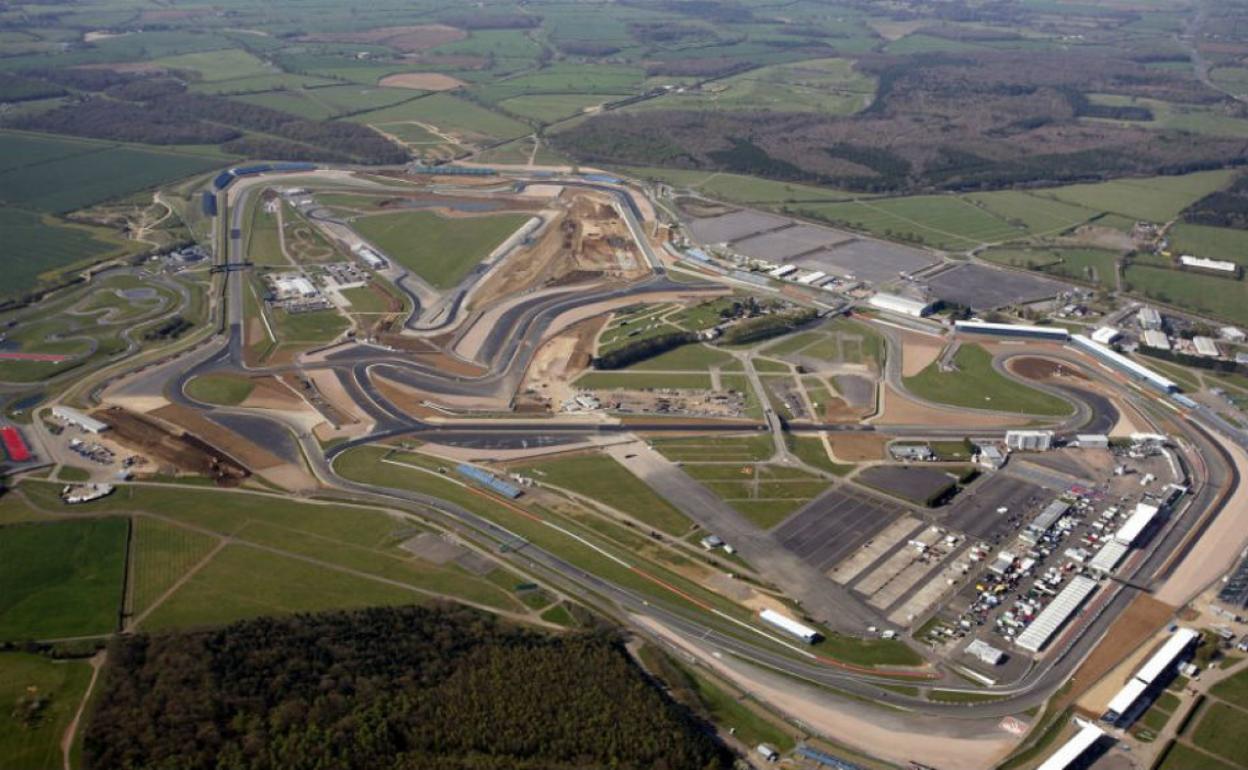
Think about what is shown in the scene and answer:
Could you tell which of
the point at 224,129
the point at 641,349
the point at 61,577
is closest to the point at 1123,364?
the point at 641,349

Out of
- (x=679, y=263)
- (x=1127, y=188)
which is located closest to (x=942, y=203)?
(x=1127, y=188)

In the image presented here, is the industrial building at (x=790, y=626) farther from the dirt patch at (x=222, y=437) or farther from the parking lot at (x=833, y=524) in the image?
the dirt patch at (x=222, y=437)

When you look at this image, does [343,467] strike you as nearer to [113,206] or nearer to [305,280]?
[305,280]

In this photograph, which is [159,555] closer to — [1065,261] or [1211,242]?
[1065,261]

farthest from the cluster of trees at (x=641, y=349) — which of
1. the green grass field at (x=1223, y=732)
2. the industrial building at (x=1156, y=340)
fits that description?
the green grass field at (x=1223, y=732)

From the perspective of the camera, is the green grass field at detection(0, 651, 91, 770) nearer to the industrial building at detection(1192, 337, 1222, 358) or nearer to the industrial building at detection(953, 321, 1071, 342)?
the industrial building at detection(953, 321, 1071, 342)
